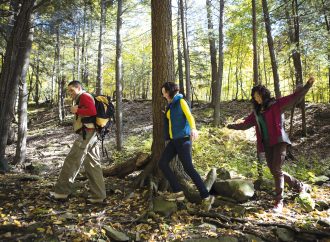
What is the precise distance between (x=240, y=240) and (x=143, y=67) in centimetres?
2944

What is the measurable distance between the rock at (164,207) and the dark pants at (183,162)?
0.30 metres

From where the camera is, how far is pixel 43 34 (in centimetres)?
1355

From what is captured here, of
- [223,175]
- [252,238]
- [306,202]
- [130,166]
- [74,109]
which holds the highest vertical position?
[74,109]

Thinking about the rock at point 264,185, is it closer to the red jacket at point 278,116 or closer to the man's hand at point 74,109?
the red jacket at point 278,116

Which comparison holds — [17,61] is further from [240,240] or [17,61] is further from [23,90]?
[240,240]

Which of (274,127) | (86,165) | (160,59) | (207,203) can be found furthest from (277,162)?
(86,165)

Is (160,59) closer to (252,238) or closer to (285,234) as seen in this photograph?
(252,238)

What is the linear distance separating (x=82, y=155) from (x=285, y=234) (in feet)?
11.3

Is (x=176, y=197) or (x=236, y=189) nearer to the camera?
(x=176, y=197)

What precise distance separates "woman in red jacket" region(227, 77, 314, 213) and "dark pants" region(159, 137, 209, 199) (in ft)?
4.07

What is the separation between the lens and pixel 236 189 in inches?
218

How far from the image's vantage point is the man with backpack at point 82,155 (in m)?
5.31

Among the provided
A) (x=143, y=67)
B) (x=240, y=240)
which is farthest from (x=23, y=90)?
(x=143, y=67)

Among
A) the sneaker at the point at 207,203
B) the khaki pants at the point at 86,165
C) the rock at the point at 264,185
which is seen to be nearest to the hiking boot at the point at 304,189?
the rock at the point at 264,185
